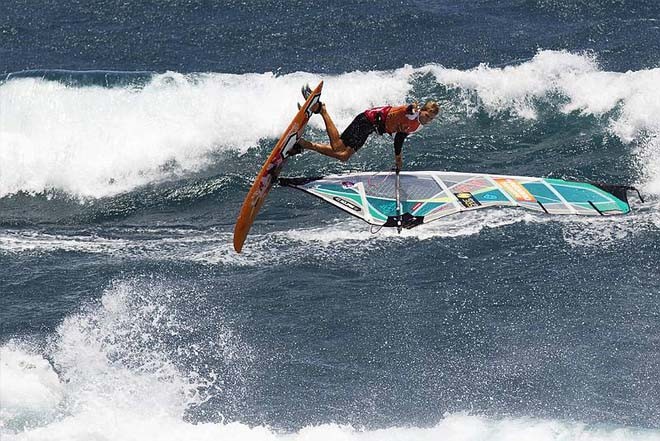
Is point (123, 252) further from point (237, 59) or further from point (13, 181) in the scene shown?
point (237, 59)

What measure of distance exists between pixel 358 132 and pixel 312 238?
5.39 m

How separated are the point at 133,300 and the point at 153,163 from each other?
539 centimetres

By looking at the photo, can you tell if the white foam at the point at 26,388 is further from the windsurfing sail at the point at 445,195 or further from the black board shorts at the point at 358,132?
the black board shorts at the point at 358,132

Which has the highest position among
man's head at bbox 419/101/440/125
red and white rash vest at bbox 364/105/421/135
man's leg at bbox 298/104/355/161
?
man's head at bbox 419/101/440/125

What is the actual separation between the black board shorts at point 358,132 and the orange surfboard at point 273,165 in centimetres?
80

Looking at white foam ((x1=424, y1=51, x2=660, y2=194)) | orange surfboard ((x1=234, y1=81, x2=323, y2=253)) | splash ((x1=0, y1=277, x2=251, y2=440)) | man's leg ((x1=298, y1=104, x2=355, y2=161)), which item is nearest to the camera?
orange surfboard ((x1=234, y1=81, x2=323, y2=253))

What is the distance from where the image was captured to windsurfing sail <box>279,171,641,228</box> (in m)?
16.0

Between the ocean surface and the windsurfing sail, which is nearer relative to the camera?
the windsurfing sail

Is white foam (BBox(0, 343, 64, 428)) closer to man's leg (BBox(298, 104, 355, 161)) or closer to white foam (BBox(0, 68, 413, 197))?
man's leg (BBox(298, 104, 355, 161))

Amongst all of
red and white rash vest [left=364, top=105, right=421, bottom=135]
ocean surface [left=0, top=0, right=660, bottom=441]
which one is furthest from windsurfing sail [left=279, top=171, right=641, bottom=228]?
ocean surface [left=0, top=0, right=660, bottom=441]

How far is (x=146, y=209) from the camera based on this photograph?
23.0m

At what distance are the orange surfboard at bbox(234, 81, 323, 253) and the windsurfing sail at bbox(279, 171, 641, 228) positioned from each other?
361 millimetres

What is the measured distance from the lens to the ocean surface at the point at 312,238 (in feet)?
58.4

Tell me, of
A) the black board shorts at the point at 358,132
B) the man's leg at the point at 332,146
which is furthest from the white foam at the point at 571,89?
the man's leg at the point at 332,146
